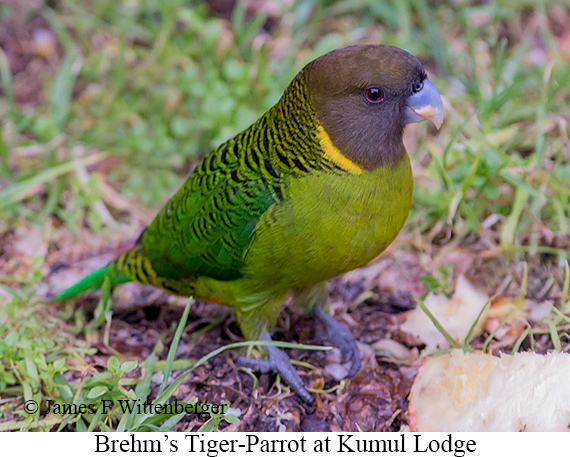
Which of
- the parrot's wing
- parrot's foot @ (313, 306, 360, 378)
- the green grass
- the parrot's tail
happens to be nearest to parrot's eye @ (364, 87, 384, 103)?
the parrot's wing

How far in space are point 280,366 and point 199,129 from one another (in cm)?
230

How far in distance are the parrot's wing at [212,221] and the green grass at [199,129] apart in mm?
436

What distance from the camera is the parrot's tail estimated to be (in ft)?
12.1

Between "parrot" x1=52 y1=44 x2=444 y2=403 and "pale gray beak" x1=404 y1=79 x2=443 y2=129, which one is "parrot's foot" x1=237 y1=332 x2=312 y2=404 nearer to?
"parrot" x1=52 y1=44 x2=444 y2=403

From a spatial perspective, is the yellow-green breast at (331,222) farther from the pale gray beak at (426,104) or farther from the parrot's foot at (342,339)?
the parrot's foot at (342,339)

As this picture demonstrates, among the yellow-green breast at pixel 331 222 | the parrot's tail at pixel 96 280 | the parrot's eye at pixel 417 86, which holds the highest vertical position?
the parrot's eye at pixel 417 86

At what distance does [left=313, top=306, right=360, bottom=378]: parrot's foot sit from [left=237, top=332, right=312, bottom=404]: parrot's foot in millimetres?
267

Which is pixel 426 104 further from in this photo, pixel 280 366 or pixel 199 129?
pixel 199 129

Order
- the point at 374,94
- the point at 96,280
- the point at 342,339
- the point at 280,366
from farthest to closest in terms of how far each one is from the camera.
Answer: the point at 96,280 → the point at 342,339 → the point at 280,366 → the point at 374,94

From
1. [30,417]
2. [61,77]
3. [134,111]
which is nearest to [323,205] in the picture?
[30,417]

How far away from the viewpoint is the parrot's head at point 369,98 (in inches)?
112

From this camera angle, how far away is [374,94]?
114 inches

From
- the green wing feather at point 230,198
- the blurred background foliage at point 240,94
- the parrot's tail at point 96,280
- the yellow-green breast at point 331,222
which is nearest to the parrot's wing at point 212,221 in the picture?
the green wing feather at point 230,198

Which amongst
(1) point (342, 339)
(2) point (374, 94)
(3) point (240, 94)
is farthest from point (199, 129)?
(2) point (374, 94)
